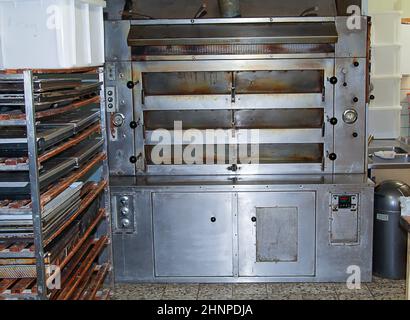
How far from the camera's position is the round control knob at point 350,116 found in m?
4.25

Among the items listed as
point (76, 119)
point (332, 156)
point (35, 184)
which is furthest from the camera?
point (332, 156)

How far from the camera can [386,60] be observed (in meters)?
5.76

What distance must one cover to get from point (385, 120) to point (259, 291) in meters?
2.71

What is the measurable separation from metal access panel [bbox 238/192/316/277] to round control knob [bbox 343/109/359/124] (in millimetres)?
672

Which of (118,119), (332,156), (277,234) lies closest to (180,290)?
(277,234)

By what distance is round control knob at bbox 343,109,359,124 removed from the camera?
4246 mm

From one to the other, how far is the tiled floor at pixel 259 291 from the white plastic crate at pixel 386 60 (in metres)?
2.50

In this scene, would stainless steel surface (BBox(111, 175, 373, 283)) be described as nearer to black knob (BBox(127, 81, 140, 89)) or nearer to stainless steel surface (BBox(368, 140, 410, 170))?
stainless steel surface (BBox(368, 140, 410, 170))

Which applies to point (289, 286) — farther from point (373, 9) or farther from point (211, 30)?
point (373, 9)

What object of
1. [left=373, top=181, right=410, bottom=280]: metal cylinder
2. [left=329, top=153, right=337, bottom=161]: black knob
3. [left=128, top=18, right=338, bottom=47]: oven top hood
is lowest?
[left=373, top=181, right=410, bottom=280]: metal cylinder

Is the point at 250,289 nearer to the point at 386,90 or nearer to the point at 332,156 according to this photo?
the point at 332,156

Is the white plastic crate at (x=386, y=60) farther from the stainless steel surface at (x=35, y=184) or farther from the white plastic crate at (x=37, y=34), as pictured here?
the stainless steel surface at (x=35, y=184)

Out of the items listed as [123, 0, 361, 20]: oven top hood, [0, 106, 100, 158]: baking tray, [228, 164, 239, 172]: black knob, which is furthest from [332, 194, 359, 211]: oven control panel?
[0, 106, 100, 158]: baking tray

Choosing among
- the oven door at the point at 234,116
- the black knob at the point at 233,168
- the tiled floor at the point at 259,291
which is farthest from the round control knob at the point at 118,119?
the tiled floor at the point at 259,291
